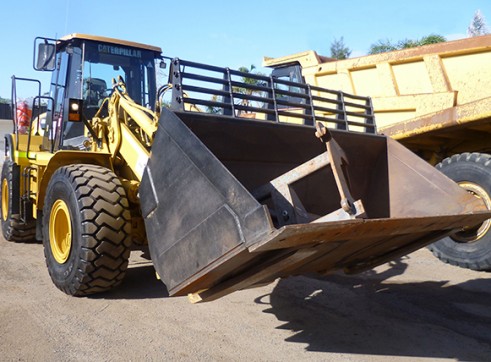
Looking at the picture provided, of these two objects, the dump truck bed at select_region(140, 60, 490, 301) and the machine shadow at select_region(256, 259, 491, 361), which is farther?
the machine shadow at select_region(256, 259, 491, 361)

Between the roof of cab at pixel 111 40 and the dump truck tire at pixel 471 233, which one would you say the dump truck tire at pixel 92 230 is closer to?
the roof of cab at pixel 111 40

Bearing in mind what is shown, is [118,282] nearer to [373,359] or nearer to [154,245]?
[154,245]

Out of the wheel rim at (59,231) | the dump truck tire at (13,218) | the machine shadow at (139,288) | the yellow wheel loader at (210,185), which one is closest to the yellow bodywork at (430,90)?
the yellow wheel loader at (210,185)

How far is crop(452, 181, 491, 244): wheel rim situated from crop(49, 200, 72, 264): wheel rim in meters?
4.08

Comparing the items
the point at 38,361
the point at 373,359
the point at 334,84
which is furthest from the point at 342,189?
the point at 334,84

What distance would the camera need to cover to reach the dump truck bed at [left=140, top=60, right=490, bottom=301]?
2.81 m

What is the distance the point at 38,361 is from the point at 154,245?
964 millimetres

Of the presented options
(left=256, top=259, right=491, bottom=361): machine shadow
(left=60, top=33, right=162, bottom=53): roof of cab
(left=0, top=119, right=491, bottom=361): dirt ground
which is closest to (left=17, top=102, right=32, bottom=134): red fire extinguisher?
(left=60, top=33, right=162, bottom=53): roof of cab

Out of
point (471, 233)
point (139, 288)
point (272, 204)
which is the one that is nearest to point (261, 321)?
point (272, 204)

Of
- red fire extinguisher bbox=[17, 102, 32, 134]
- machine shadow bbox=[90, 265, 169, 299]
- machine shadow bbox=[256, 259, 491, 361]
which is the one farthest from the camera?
red fire extinguisher bbox=[17, 102, 32, 134]

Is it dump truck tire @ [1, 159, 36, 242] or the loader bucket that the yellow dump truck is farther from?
dump truck tire @ [1, 159, 36, 242]

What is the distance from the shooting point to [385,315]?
4.16m

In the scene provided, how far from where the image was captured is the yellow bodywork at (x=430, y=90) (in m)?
5.84

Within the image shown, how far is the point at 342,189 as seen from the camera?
10.0ft
